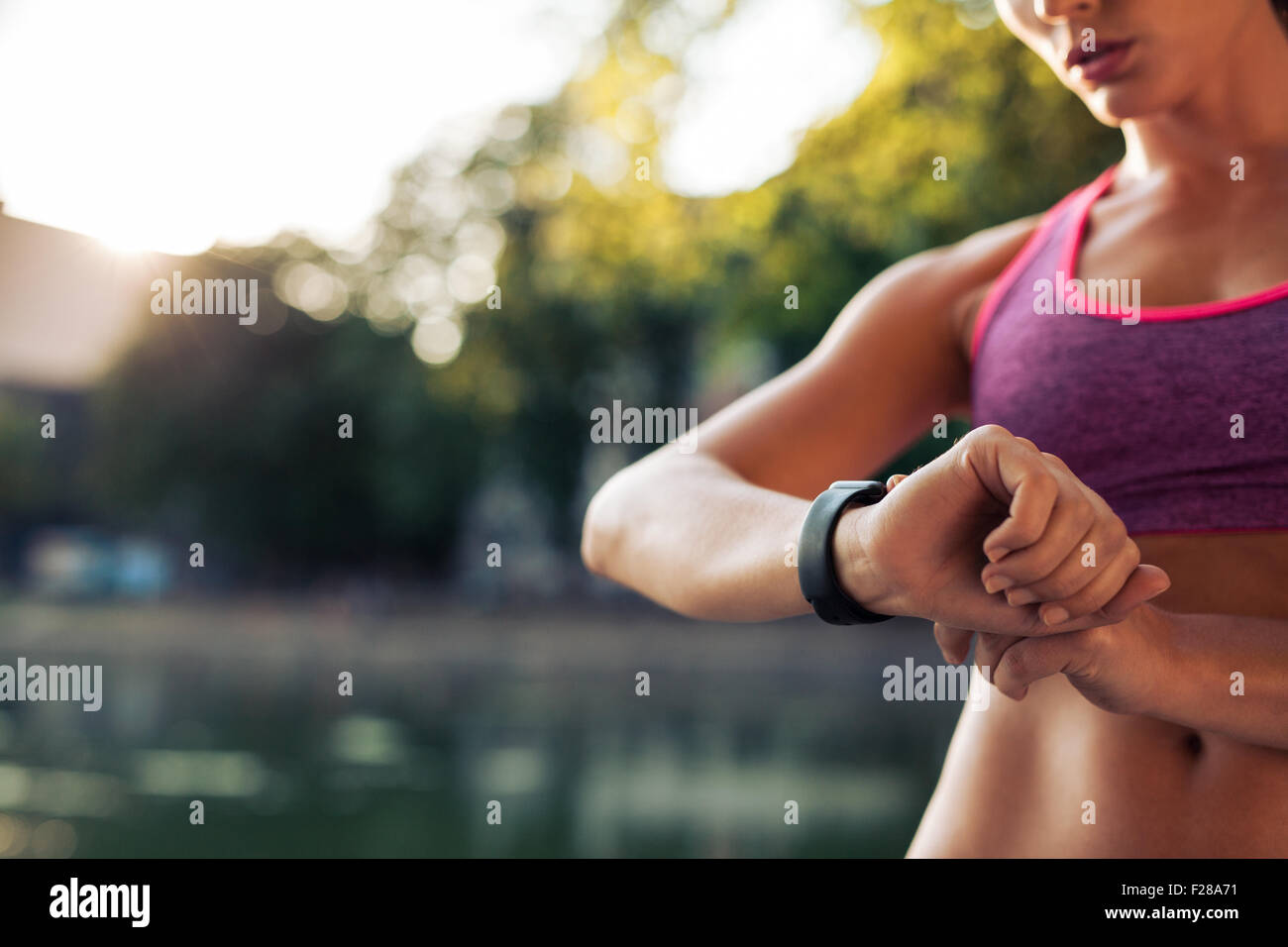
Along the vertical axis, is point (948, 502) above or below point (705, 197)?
below

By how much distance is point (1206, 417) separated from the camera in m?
1.30

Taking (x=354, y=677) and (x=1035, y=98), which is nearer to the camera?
(x=1035, y=98)

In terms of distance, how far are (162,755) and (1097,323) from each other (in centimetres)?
1515

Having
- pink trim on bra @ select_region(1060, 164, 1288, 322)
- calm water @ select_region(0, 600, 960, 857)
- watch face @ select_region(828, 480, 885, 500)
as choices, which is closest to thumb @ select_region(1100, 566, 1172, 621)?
watch face @ select_region(828, 480, 885, 500)

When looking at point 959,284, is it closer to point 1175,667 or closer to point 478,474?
point 1175,667

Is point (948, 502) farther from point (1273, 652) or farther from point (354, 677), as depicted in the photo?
point (354, 677)

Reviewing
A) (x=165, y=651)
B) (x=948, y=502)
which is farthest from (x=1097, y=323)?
(x=165, y=651)

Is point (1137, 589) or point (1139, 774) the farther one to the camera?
point (1139, 774)

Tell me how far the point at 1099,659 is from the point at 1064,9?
2.28 feet

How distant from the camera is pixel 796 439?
1.56 m
